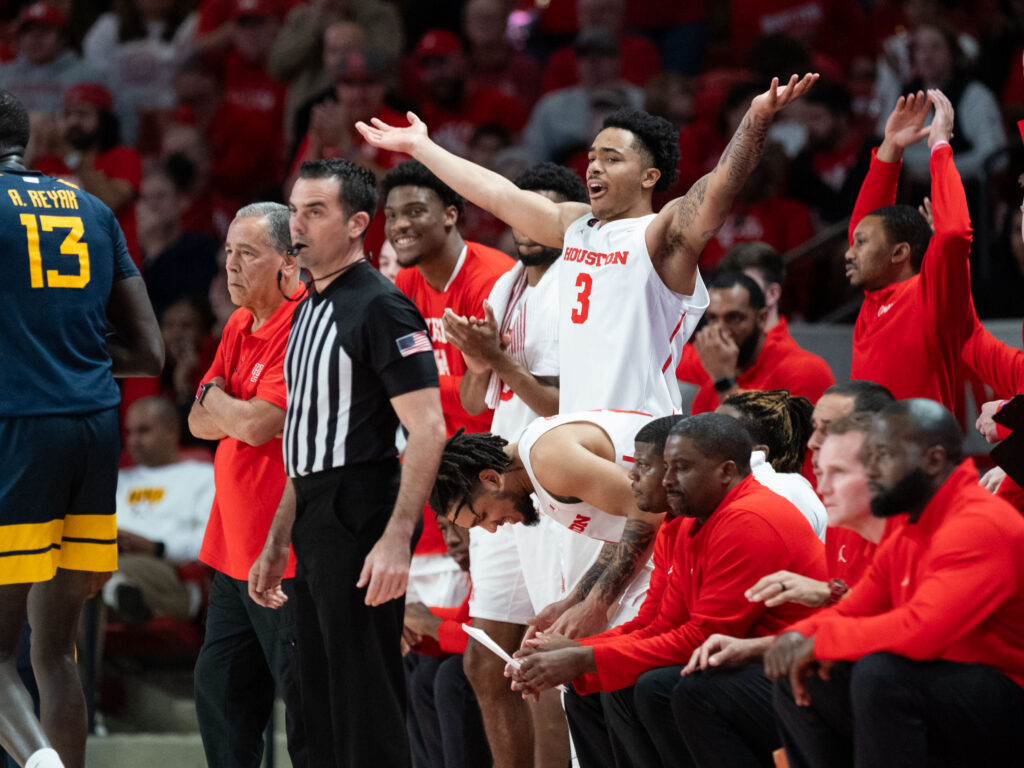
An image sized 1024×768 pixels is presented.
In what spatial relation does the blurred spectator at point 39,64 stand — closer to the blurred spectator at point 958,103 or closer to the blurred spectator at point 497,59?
the blurred spectator at point 497,59

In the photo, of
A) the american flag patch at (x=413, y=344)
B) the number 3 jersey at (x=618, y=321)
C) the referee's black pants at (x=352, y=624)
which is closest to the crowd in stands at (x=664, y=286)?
the number 3 jersey at (x=618, y=321)

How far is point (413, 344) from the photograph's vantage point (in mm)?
3600

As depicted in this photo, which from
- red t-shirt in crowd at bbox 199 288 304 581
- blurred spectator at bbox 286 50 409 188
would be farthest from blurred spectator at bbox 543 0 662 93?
red t-shirt in crowd at bbox 199 288 304 581

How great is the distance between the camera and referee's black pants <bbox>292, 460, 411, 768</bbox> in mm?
3516

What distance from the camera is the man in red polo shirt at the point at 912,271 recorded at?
4434 mm

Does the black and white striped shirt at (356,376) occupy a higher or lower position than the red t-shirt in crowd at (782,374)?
higher

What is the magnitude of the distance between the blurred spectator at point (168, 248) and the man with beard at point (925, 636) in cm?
665

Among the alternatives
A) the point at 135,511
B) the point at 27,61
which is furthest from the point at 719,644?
the point at 27,61

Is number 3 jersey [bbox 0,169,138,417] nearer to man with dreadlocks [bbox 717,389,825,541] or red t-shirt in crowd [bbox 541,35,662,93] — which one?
man with dreadlocks [bbox 717,389,825,541]

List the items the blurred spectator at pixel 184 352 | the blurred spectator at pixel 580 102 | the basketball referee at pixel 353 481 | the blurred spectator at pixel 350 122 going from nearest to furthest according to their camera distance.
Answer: the basketball referee at pixel 353 481, the blurred spectator at pixel 350 122, the blurred spectator at pixel 184 352, the blurred spectator at pixel 580 102

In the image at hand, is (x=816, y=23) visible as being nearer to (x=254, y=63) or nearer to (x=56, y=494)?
(x=254, y=63)

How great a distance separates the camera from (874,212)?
512 centimetres

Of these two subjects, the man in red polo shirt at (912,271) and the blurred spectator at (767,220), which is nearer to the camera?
the man in red polo shirt at (912,271)

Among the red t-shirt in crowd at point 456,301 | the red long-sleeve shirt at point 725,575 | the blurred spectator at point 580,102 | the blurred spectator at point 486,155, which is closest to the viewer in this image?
the red long-sleeve shirt at point 725,575
